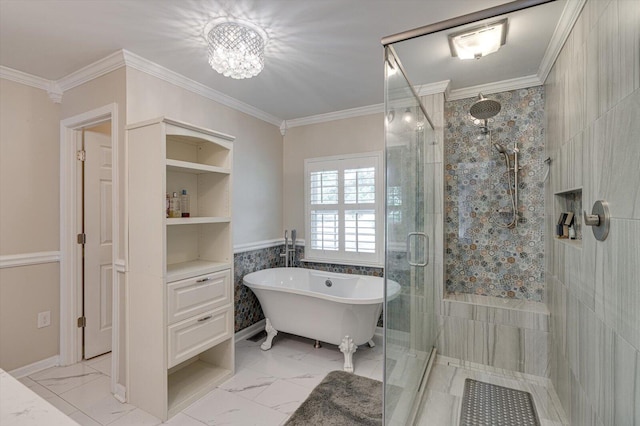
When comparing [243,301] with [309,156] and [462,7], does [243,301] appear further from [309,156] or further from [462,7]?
[462,7]

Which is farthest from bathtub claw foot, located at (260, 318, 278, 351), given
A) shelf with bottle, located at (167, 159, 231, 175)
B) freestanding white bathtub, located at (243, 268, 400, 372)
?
shelf with bottle, located at (167, 159, 231, 175)

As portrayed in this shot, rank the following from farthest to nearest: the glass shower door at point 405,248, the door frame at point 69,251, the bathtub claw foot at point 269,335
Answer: the bathtub claw foot at point 269,335, the door frame at point 69,251, the glass shower door at point 405,248

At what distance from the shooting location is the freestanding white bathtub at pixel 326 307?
8.52 feet

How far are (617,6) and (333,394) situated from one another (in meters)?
2.60

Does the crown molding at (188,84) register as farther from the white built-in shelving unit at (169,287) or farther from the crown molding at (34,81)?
the crown molding at (34,81)

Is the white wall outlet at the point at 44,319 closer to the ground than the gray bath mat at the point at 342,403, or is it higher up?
higher up

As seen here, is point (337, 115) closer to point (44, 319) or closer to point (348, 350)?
point (348, 350)

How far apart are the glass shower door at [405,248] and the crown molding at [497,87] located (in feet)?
2.26

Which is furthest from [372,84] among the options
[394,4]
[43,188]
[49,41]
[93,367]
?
[93,367]

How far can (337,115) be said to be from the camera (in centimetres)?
356

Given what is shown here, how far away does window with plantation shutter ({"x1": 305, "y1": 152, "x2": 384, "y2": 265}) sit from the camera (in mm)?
3342

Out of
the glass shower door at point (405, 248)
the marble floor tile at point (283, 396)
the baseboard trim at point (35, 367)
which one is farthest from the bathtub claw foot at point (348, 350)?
the baseboard trim at point (35, 367)

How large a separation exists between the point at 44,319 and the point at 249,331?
177cm

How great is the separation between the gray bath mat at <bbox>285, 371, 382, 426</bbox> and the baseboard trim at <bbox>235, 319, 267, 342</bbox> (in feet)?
3.77
